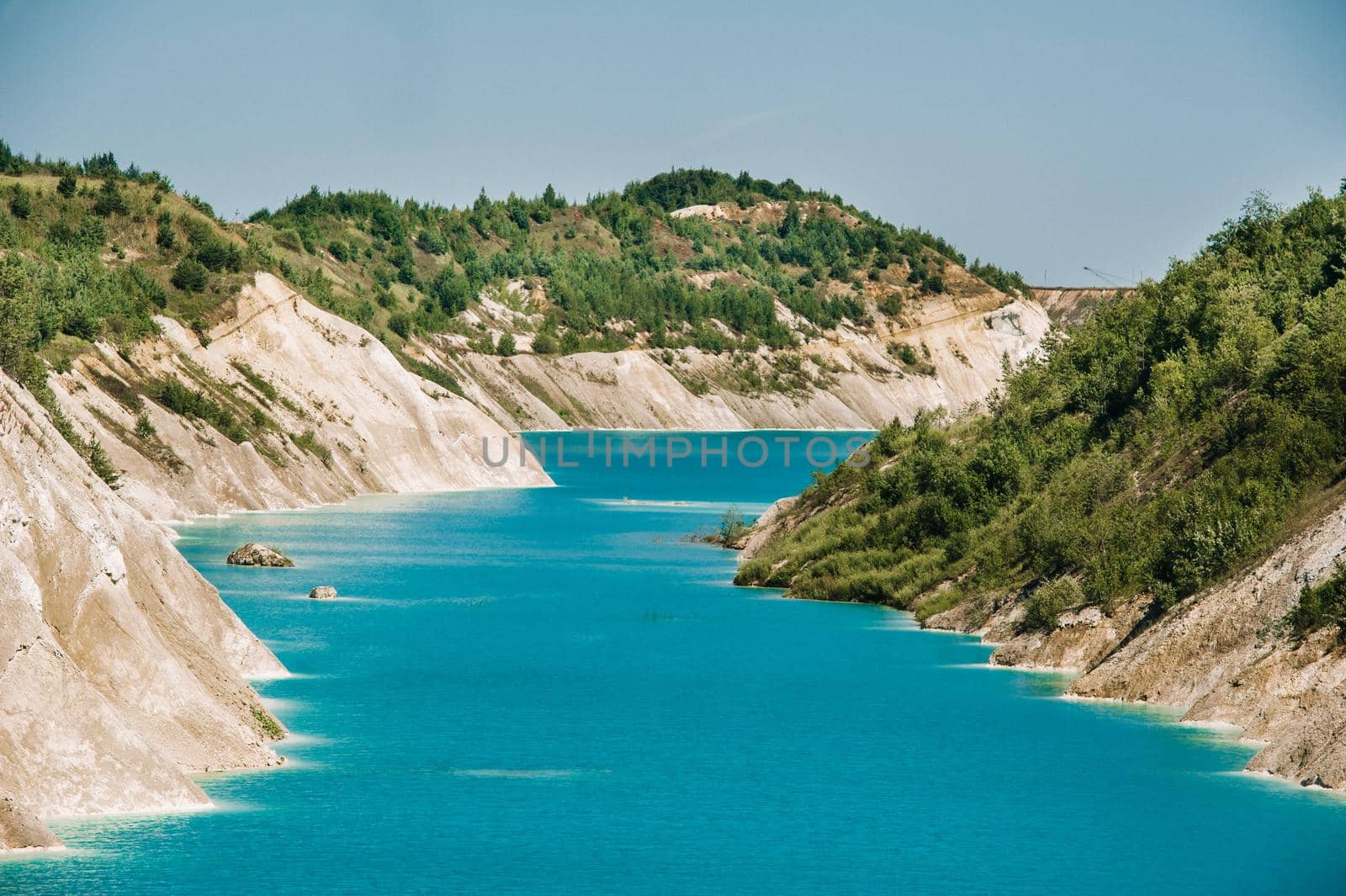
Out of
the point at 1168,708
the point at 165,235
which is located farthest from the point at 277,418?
the point at 1168,708

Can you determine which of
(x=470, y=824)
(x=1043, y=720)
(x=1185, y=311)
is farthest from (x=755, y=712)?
(x=1185, y=311)

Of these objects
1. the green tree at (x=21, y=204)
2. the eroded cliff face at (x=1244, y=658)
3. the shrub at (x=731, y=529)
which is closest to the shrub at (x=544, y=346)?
the green tree at (x=21, y=204)

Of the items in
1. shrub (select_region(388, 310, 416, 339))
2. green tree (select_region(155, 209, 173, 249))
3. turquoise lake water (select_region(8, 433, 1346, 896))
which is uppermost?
shrub (select_region(388, 310, 416, 339))

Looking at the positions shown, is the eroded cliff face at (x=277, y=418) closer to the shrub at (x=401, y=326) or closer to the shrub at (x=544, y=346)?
the shrub at (x=401, y=326)

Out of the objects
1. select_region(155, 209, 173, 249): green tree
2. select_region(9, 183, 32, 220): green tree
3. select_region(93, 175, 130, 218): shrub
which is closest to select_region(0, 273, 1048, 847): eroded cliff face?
select_region(155, 209, 173, 249): green tree

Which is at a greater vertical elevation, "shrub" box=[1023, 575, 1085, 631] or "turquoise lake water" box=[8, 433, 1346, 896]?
"shrub" box=[1023, 575, 1085, 631]

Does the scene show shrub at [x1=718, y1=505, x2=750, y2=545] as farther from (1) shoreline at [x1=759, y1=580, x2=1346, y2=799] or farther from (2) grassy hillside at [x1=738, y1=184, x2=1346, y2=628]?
(1) shoreline at [x1=759, y1=580, x2=1346, y2=799]
